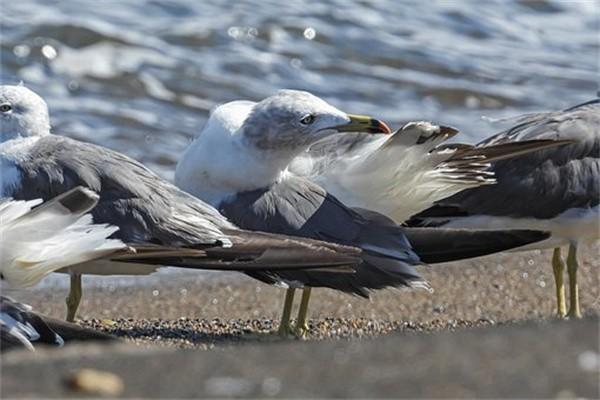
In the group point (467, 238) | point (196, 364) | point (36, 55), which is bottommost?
point (36, 55)

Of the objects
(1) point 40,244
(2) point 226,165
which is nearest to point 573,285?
(2) point 226,165

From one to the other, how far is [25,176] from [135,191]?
0.45 m

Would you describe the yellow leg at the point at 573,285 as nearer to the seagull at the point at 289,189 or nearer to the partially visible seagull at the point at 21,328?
the seagull at the point at 289,189

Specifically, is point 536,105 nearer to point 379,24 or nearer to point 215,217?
point 379,24

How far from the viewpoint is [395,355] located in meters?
A: 3.48

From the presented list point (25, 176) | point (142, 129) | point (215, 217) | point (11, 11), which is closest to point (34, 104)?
point (25, 176)

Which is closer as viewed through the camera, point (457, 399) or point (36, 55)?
point (457, 399)

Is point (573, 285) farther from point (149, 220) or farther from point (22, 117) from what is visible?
point (22, 117)

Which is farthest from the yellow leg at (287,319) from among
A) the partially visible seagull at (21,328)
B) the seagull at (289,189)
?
the partially visible seagull at (21,328)

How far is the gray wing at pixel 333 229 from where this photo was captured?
21.1ft

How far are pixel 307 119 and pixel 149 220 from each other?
91cm

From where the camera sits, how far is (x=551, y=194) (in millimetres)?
7266

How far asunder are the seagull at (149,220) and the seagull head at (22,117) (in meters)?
0.32

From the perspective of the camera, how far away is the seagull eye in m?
6.66
